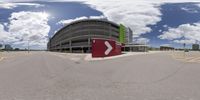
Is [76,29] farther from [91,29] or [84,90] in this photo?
[84,90]

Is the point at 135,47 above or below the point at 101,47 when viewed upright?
below

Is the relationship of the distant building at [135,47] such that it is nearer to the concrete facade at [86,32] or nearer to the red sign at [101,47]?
the concrete facade at [86,32]

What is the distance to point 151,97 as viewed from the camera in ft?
25.7

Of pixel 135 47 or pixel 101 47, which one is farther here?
pixel 135 47

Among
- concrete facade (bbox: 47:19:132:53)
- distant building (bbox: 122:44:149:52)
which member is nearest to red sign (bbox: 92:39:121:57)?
concrete facade (bbox: 47:19:132:53)

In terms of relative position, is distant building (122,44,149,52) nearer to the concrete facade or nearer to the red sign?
the concrete facade

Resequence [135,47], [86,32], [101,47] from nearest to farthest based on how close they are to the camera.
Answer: [101,47] → [86,32] → [135,47]

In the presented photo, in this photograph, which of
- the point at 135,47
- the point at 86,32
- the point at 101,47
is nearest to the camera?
the point at 101,47

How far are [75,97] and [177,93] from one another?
2.88 m

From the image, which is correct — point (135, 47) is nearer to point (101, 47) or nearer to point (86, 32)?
point (86, 32)

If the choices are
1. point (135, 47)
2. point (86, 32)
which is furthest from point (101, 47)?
point (135, 47)

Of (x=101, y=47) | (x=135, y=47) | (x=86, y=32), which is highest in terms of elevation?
(x=86, y=32)

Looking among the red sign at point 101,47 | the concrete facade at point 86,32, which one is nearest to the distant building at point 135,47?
the concrete facade at point 86,32

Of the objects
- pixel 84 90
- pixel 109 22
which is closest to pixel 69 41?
pixel 109 22
